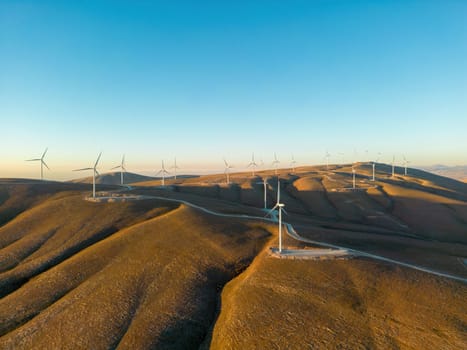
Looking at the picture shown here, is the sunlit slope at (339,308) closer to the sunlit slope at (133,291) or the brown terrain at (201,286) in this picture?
the brown terrain at (201,286)

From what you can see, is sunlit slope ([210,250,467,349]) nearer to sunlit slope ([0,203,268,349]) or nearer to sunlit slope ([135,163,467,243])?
sunlit slope ([0,203,268,349])

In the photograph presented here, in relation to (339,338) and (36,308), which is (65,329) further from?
(339,338)

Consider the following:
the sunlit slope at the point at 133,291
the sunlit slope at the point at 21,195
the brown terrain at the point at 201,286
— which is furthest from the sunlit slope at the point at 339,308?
the sunlit slope at the point at 21,195

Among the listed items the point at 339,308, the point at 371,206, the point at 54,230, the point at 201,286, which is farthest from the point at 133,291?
the point at 371,206

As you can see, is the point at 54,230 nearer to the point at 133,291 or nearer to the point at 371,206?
the point at 133,291

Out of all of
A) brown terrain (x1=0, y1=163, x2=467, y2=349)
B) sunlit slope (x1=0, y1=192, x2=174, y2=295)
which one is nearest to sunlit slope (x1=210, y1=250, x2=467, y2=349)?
brown terrain (x1=0, y1=163, x2=467, y2=349)

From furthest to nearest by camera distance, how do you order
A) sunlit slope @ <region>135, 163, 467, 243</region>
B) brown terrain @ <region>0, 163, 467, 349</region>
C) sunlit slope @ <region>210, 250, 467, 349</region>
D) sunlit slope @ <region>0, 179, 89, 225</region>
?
sunlit slope @ <region>135, 163, 467, 243</region> < sunlit slope @ <region>0, 179, 89, 225</region> < brown terrain @ <region>0, 163, 467, 349</region> < sunlit slope @ <region>210, 250, 467, 349</region>
